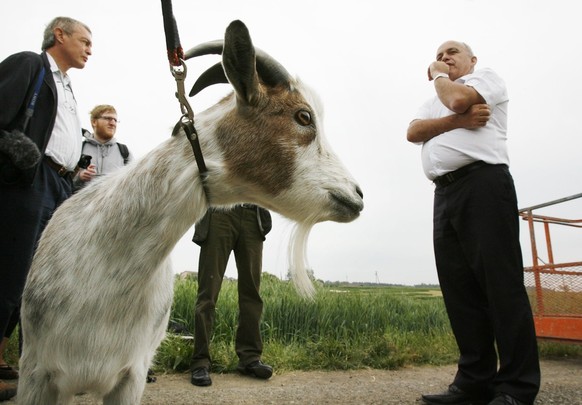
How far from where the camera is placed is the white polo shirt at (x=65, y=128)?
314 cm

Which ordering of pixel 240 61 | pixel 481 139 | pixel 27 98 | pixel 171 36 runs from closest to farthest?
1. pixel 240 61
2. pixel 171 36
3. pixel 27 98
4. pixel 481 139

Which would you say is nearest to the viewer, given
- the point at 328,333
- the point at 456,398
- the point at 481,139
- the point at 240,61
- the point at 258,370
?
the point at 240,61

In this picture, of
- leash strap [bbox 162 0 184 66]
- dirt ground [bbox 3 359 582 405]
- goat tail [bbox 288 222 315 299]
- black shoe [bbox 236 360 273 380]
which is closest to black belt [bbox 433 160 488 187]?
goat tail [bbox 288 222 315 299]

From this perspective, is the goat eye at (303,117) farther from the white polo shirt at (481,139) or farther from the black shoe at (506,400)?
the black shoe at (506,400)

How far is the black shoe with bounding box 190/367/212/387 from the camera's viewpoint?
4.33m

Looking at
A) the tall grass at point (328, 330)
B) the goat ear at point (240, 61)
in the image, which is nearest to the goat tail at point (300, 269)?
the goat ear at point (240, 61)

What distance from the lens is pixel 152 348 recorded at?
Result: 2.59 metres

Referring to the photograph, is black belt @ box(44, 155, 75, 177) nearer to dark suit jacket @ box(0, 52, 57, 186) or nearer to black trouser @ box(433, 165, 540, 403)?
dark suit jacket @ box(0, 52, 57, 186)

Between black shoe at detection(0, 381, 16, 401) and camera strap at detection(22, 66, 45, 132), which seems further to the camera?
black shoe at detection(0, 381, 16, 401)

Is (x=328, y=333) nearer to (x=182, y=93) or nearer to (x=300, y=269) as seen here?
(x=300, y=269)

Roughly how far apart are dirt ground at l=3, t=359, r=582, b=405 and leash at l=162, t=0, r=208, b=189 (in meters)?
2.44

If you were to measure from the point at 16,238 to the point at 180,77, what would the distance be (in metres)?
1.50

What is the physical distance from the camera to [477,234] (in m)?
3.21

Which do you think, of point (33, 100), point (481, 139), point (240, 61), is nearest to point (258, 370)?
point (481, 139)
